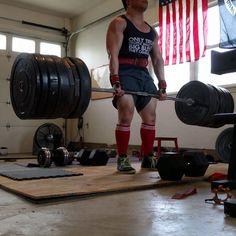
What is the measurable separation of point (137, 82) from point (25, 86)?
990mm

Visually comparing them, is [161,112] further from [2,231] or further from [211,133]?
[2,231]

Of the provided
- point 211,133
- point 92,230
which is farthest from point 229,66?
point 211,133

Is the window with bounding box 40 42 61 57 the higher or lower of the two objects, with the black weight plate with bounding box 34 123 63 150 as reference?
higher

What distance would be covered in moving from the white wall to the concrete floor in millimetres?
2939

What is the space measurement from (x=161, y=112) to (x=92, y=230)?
4.06 metres

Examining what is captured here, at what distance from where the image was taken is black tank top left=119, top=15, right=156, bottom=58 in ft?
8.85

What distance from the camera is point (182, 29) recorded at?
455 cm

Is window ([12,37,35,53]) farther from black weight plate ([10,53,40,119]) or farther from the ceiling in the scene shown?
black weight plate ([10,53,40,119])

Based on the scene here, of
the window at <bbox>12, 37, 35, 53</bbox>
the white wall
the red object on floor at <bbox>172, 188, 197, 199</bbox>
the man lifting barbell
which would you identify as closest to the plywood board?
the red object on floor at <bbox>172, 188, 197, 199</bbox>

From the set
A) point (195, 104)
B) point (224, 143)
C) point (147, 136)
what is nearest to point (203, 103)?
point (195, 104)

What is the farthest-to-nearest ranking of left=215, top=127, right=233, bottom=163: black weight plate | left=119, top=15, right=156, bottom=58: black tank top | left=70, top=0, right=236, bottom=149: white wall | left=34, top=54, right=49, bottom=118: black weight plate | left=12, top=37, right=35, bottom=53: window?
left=12, top=37, right=35, bottom=53: window, left=70, top=0, right=236, bottom=149: white wall, left=215, top=127, right=233, bottom=163: black weight plate, left=119, top=15, right=156, bottom=58: black tank top, left=34, top=54, right=49, bottom=118: black weight plate

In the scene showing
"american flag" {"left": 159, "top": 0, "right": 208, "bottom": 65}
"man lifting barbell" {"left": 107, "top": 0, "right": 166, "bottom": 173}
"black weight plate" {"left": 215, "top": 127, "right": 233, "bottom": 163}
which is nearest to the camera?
"man lifting barbell" {"left": 107, "top": 0, "right": 166, "bottom": 173}

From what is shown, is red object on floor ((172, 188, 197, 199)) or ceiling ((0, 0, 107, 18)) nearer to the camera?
red object on floor ((172, 188, 197, 199))

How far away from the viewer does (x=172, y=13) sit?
4734 mm
